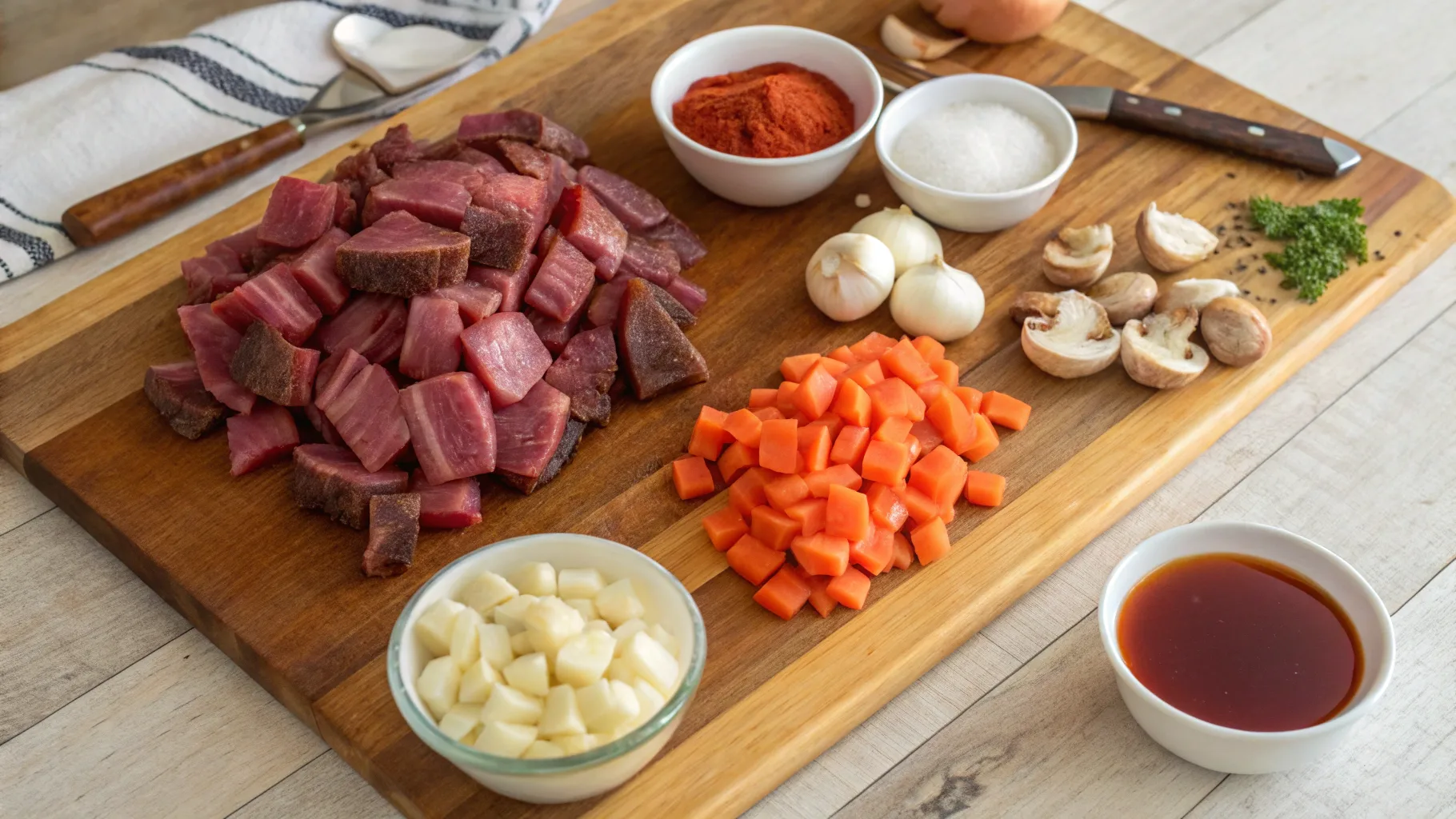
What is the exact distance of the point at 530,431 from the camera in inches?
115

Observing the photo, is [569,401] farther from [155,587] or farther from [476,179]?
[155,587]

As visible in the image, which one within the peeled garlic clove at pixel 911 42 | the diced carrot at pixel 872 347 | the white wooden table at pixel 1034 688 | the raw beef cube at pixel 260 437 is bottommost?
the white wooden table at pixel 1034 688

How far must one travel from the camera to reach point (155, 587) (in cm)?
293

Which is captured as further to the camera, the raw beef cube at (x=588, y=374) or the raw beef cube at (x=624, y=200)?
the raw beef cube at (x=624, y=200)

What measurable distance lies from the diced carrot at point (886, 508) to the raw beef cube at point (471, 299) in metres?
0.98

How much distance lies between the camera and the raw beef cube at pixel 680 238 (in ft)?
11.3

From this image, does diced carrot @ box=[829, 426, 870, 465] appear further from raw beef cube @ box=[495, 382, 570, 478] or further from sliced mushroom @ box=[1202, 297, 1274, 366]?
sliced mushroom @ box=[1202, 297, 1274, 366]

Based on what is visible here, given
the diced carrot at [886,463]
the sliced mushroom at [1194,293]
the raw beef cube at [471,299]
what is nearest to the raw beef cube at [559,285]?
the raw beef cube at [471,299]

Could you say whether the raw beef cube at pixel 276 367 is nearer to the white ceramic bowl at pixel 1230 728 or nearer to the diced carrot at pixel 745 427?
the diced carrot at pixel 745 427

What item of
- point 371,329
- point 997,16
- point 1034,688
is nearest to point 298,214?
point 371,329

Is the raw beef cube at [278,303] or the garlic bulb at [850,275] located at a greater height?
the raw beef cube at [278,303]

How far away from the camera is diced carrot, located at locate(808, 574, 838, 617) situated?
269cm

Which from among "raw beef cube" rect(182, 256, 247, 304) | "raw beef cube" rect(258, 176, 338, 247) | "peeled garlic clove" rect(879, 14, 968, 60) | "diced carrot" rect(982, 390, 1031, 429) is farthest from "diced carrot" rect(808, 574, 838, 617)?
"peeled garlic clove" rect(879, 14, 968, 60)

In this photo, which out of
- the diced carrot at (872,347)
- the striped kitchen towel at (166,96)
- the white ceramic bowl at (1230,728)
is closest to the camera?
the white ceramic bowl at (1230,728)
